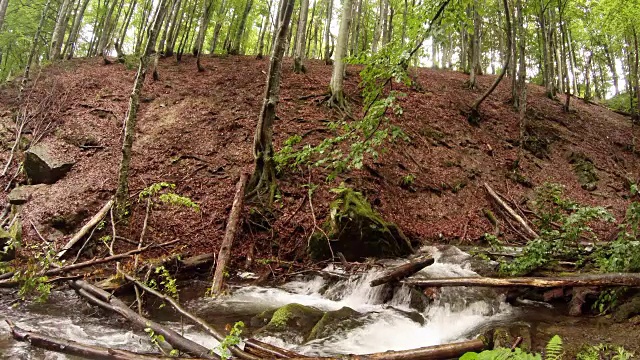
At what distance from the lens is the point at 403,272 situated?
506cm

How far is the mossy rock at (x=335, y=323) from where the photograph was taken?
432 centimetres

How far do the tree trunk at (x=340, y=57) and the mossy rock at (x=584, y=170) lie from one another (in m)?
8.33

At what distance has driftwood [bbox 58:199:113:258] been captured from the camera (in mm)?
6363

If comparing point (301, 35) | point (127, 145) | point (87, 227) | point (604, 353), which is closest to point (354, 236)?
point (604, 353)

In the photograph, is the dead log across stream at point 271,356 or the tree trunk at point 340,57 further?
the tree trunk at point 340,57

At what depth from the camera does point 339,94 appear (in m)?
11.9

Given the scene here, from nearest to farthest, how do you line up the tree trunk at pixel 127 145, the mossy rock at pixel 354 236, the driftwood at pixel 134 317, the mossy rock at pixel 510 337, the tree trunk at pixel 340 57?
the driftwood at pixel 134 317
the mossy rock at pixel 510 337
the mossy rock at pixel 354 236
the tree trunk at pixel 127 145
the tree trunk at pixel 340 57

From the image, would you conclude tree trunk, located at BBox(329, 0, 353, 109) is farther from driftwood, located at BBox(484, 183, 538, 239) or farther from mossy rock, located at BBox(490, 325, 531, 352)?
mossy rock, located at BBox(490, 325, 531, 352)

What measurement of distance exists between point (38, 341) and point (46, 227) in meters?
4.85

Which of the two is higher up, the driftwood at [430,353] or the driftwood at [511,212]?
the driftwood at [511,212]

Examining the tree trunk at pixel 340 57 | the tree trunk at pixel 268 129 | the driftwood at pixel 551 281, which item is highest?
the tree trunk at pixel 340 57

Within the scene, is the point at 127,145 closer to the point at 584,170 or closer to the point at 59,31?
the point at 584,170

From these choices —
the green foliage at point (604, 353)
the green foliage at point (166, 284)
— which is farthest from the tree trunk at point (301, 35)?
the green foliage at point (604, 353)

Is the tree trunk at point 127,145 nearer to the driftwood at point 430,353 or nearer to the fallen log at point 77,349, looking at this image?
the fallen log at point 77,349
